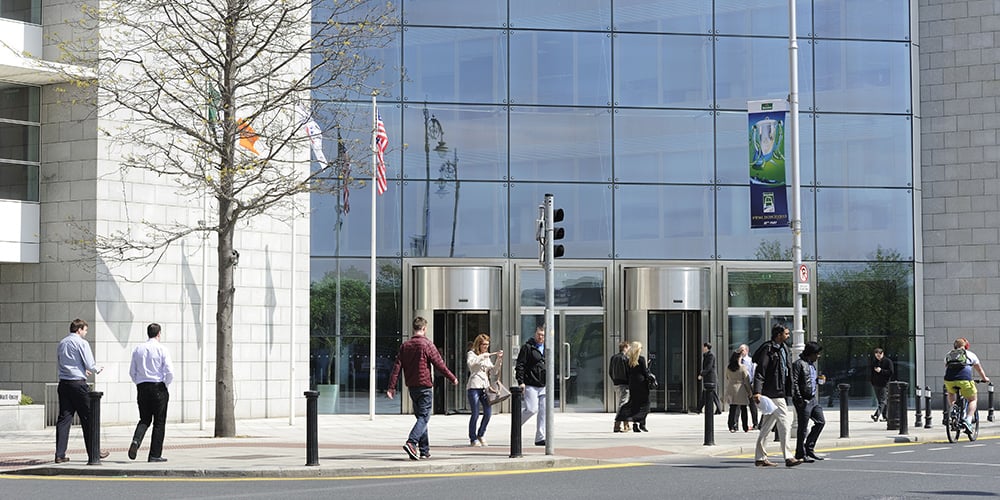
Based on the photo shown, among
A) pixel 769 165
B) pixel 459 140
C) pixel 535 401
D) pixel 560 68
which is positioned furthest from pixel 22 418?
pixel 560 68

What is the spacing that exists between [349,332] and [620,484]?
57.9 ft

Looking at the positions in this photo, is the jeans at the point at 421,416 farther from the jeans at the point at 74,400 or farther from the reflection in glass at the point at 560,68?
the reflection in glass at the point at 560,68

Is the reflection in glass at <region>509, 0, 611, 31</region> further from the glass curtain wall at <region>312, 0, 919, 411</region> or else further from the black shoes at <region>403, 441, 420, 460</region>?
the black shoes at <region>403, 441, 420, 460</region>

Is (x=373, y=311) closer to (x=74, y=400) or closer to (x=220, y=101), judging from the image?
(x=220, y=101)

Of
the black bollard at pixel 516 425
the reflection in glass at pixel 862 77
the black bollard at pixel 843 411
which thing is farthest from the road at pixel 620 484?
the reflection in glass at pixel 862 77

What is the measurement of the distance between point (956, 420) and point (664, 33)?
46.2 ft

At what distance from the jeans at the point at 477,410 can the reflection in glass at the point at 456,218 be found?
39.4ft

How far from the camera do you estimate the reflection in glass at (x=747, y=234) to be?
3397 cm

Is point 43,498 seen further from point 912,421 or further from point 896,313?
point 896,313

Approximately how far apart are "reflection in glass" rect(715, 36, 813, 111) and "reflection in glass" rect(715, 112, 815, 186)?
37cm

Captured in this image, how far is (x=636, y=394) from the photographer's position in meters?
25.0

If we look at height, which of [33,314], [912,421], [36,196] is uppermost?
[36,196]

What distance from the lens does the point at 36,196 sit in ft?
92.1

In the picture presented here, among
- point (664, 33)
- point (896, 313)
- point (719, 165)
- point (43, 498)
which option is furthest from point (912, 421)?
point (43, 498)
